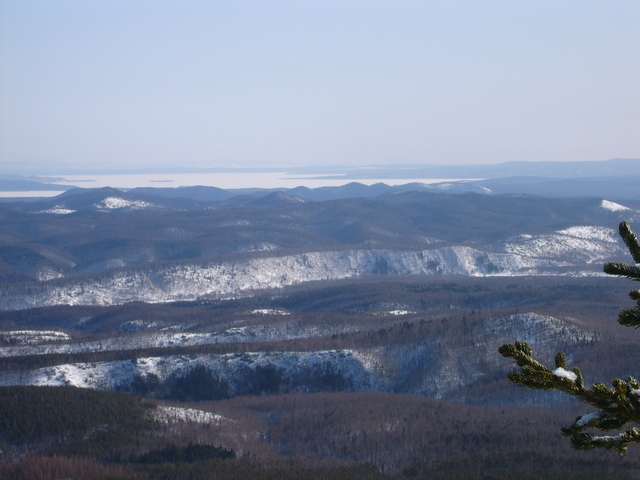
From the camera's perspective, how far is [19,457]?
68.4m

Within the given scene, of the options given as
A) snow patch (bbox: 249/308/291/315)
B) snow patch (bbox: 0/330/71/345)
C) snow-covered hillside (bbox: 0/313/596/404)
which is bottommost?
snow patch (bbox: 0/330/71/345)

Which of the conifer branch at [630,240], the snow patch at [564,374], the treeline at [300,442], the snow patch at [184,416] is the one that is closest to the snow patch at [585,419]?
the snow patch at [564,374]

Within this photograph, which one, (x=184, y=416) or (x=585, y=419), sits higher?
(x=585, y=419)

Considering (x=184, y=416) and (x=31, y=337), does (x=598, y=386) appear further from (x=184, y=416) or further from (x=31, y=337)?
(x=31, y=337)

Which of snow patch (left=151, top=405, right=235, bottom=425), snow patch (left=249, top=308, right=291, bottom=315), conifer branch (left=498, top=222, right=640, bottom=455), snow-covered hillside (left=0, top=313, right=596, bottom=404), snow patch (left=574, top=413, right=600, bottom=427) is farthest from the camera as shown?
snow patch (left=249, top=308, right=291, bottom=315)

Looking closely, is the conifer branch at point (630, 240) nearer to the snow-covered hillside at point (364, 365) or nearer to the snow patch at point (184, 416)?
the snow patch at point (184, 416)

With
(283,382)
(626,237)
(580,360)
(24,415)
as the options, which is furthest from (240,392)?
(626,237)

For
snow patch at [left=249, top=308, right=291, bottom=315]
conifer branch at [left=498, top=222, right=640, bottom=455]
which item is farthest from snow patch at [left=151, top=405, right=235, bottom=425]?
conifer branch at [left=498, top=222, right=640, bottom=455]

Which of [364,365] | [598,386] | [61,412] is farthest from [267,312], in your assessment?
[598,386]

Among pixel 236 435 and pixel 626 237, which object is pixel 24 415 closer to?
pixel 236 435

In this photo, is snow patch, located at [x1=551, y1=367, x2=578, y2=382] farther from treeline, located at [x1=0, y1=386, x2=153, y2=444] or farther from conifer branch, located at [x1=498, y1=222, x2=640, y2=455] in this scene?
treeline, located at [x1=0, y1=386, x2=153, y2=444]

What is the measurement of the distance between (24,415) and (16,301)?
11528 cm

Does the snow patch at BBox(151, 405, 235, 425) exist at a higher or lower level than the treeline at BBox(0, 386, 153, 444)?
lower

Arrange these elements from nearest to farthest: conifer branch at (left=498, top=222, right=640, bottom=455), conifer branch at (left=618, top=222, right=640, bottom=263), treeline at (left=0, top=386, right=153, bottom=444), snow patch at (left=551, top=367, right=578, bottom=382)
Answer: snow patch at (left=551, top=367, right=578, bottom=382), conifer branch at (left=498, top=222, right=640, bottom=455), conifer branch at (left=618, top=222, right=640, bottom=263), treeline at (left=0, top=386, right=153, bottom=444)
